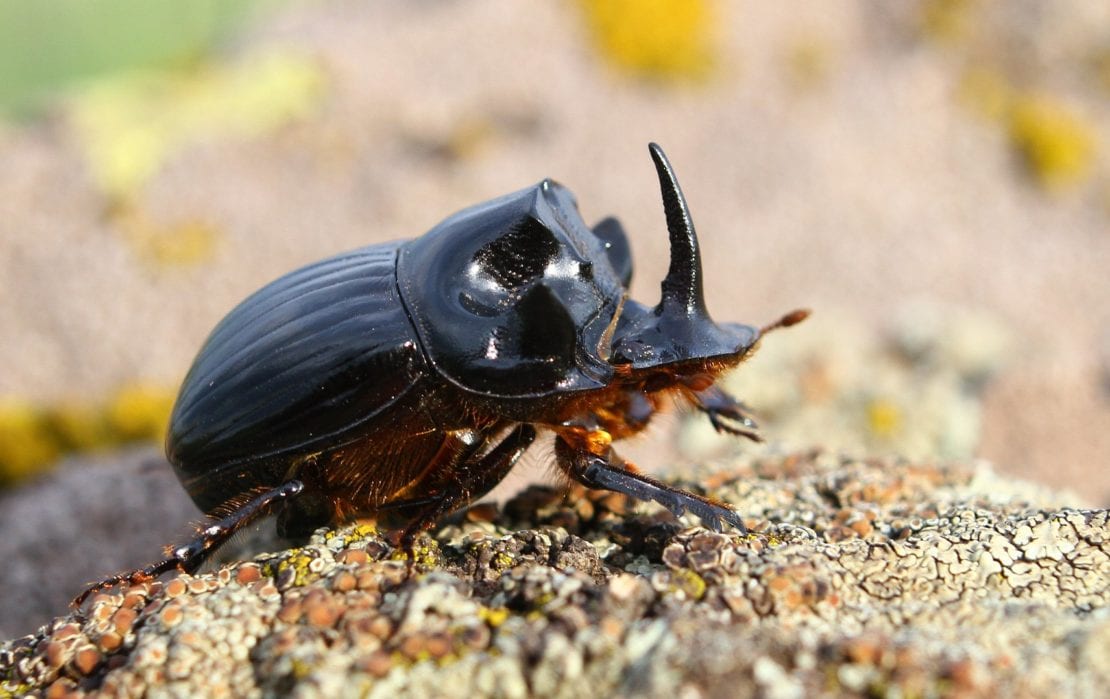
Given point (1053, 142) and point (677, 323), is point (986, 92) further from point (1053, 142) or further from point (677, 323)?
point (677, 323)

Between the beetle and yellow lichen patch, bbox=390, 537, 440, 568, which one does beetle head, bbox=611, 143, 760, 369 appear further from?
yellow lichen patch, bbox=390, 537, 440, 568

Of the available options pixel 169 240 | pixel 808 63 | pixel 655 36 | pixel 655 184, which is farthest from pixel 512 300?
pixel 808 63

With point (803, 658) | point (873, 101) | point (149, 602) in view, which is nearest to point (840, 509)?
point (803, 658)

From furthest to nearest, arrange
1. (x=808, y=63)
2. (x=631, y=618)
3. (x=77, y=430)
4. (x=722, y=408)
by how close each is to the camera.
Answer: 1. (x=808, y=63)
2. (x=77, y=430)
3. (x=722, y=408)
4. (x=631, y=618)

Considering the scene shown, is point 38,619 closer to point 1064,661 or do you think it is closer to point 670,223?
point 670,223

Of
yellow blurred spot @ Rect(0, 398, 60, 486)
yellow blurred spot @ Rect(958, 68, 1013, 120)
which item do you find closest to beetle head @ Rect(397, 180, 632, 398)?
yellow blurred spot @ Rect(0, 398, 60, 486)

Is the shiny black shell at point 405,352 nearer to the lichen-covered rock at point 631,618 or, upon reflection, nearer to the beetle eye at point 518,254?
the beetle eye at point 518,254

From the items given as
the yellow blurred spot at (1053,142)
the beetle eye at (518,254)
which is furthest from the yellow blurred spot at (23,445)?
the yellow blurred spot at (1053,142)
